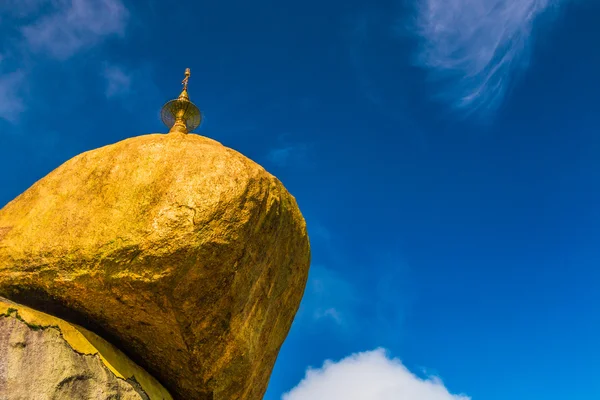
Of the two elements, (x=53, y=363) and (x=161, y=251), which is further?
(x=161, y=251)

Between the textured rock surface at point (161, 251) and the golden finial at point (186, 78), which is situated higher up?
the golden finial at point (186, 78)

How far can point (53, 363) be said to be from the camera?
485 cm

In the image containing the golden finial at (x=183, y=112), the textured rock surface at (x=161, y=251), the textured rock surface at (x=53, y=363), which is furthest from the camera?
the golden finial at (x=183, y=112)

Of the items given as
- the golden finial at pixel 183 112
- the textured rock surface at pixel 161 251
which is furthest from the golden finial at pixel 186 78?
the textured rock surface at pixel 161 251

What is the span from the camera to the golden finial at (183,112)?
13.4m

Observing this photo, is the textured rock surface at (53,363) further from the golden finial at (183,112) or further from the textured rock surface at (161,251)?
the golden finial at (183,112)

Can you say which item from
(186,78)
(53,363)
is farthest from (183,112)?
(53,363)

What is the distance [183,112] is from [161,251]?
29.8ft

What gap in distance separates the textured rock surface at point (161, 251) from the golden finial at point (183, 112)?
713cm

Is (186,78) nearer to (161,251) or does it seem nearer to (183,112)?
(183,112)

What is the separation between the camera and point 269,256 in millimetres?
6457

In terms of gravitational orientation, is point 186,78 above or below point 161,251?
above

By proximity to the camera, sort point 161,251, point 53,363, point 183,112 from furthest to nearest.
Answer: point 183,112
point 161,251
point 53,363

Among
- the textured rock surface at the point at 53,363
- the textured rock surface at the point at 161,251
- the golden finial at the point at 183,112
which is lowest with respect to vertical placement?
the textured rock surface at the point at 53,363
